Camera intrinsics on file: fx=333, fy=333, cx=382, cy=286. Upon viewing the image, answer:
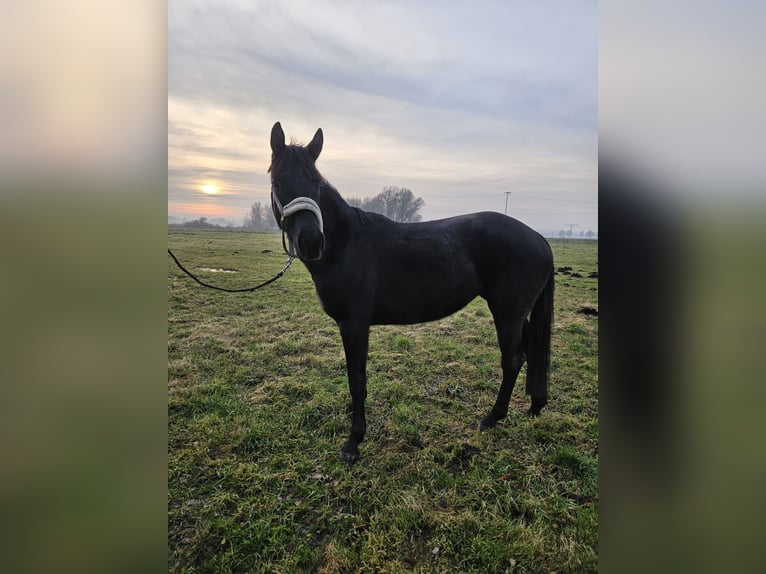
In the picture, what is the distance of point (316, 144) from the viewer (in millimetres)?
2658

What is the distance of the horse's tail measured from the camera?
10.7ft

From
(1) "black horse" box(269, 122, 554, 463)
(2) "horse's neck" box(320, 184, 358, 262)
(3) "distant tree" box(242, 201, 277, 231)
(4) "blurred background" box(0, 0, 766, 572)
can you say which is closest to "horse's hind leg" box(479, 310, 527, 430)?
(1) "black horse" box(269, 122, 554, 463)

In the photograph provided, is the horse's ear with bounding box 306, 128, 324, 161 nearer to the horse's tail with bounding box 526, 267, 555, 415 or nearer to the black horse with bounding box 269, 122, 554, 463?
the black horse with bounding box 269, 122, 554, 463

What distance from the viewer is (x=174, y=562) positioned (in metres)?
1.91

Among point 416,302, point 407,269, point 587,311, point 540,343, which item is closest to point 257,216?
point 407,269

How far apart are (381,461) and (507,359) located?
148cm

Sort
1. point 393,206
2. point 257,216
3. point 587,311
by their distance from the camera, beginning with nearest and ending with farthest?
point 257,216 < point 393,206 < point 587,311

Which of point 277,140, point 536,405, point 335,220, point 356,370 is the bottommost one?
point 536,405

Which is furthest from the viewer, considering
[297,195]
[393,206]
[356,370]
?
[393,206]

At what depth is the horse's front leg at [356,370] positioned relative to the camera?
2799mm

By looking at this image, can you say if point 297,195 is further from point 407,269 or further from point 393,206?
point 393,206

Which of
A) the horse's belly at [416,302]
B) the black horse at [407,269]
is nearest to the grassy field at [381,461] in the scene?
the black horse at [407,269]

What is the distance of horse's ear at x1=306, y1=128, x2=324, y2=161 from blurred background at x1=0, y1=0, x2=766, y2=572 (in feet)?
5.90
